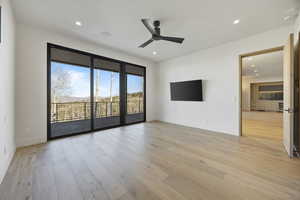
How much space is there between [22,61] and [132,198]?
3654 mm

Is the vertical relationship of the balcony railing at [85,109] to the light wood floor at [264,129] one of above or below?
above

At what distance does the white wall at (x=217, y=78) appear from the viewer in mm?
3447

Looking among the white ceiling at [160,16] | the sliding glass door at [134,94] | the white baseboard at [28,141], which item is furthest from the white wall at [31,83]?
the sliding glass door at [134,94]

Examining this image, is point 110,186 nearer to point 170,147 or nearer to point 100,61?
point 170,147

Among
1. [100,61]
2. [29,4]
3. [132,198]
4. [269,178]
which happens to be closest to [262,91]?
[269,178]

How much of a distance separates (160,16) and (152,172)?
290cm

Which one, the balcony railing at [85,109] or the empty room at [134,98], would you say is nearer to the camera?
the empty room at [134,98]

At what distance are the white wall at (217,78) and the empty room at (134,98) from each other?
3 centimetres

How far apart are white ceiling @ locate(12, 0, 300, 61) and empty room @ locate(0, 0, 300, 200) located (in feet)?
0.08

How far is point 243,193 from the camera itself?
1.47 meters

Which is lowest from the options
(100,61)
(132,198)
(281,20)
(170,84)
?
(132,198)

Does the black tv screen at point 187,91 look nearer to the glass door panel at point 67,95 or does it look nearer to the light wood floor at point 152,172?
the light wood floor at point 152,172

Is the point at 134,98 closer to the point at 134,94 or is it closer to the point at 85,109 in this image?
the point at 134,94

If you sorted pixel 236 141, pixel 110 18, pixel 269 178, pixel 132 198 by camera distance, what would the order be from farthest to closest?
pixel 236 141, pixel 110 18, pixel 269 178, pixel 132 198
